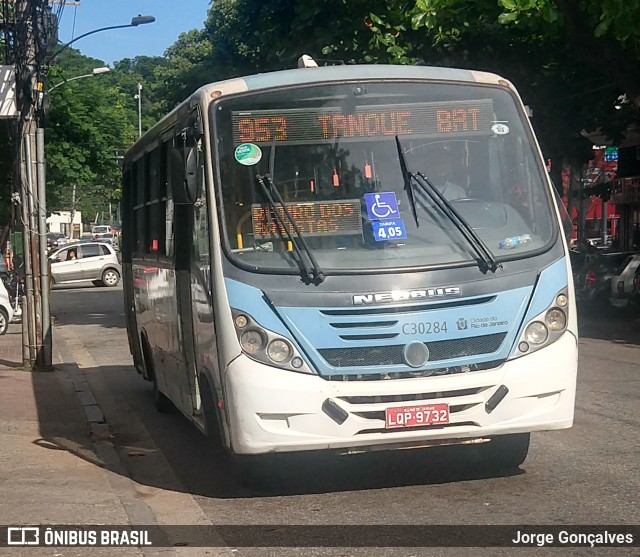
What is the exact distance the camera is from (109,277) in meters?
42.2

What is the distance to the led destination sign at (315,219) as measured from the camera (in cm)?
708

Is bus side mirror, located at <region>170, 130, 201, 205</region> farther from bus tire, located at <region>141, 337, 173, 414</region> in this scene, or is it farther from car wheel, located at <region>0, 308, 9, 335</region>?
car wheel, located at <region>0, 308, 9, 335</region>

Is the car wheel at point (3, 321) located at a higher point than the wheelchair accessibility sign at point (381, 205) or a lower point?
lower

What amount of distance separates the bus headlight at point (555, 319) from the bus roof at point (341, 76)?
5.72ft

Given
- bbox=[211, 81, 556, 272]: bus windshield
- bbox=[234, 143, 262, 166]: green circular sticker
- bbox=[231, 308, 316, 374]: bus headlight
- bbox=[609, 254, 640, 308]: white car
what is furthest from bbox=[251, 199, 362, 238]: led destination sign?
bbox=[609, 254, 640, 308]: white car

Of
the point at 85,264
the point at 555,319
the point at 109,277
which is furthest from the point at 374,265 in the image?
the point at 109,277

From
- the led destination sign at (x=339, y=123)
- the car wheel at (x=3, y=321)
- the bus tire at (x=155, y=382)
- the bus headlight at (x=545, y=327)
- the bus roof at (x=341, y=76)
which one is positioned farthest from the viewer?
the car wheel at (x=3, y=321)

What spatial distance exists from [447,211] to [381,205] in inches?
17.0

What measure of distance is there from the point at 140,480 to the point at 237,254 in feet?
7.48

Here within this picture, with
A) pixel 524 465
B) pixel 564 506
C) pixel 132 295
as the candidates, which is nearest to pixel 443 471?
pixel 524 465

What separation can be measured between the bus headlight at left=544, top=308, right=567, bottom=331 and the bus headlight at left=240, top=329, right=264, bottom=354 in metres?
1.84

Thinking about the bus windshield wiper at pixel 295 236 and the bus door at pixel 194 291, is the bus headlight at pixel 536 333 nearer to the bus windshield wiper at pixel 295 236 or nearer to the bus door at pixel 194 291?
the bus windshield wiper at pixel 295 236

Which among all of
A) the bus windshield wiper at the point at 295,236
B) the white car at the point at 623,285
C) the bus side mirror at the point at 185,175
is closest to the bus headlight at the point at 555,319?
the bus windshield wiper at the point at 295,236

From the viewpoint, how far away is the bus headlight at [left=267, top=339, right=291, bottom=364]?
6.75 m
